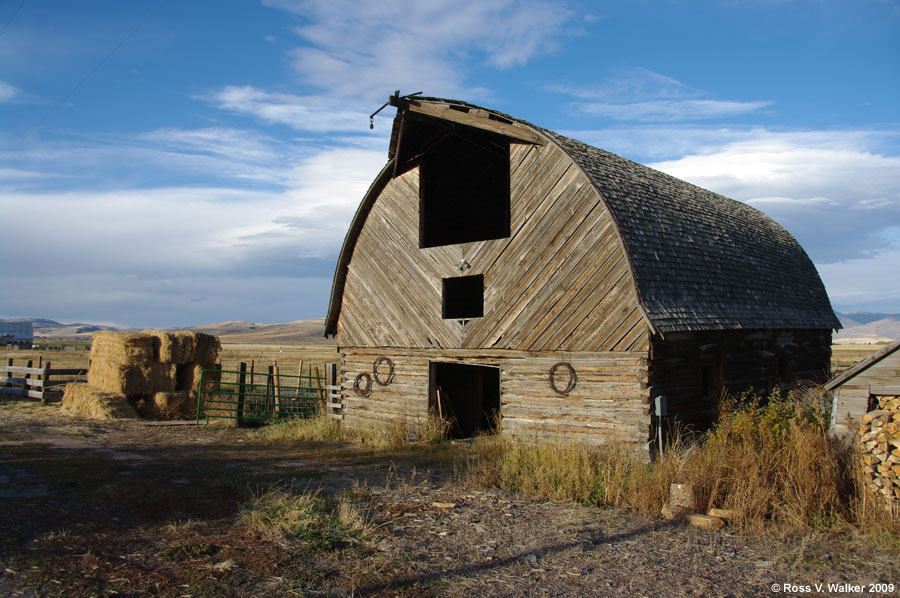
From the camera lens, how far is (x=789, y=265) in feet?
63.1

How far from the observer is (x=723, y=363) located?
47.6 feet

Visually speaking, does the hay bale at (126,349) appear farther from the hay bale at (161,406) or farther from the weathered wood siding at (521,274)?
the weathered wood siding at (521,274)

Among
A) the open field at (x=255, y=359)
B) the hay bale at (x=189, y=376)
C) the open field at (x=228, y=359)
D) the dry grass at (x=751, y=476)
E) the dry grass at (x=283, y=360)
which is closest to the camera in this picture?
the dry grass at (x=751, y=476)

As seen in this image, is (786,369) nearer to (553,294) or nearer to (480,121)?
(553,294)

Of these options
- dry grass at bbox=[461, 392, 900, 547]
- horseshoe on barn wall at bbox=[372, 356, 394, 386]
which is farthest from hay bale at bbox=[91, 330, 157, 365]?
dry grass at bbox=[461, 392, 900, 547]

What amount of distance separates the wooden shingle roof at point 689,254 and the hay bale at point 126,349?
574cm

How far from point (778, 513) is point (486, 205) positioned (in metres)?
13.5

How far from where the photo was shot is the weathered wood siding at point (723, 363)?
1275 cm

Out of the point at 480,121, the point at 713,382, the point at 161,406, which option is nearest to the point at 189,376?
the point at 161,406

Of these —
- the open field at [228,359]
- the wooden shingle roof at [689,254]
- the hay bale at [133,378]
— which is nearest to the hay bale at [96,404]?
the hay bale at [133,378]

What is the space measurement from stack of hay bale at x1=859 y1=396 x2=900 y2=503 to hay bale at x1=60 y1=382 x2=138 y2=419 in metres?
18.5

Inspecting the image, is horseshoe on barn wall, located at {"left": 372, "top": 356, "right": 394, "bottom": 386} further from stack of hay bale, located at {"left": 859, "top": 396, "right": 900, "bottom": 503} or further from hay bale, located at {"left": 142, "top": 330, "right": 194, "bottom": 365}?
stack of hay bale, located at {"left": 859, "top": 396, "right": 900, "bottom": 503}

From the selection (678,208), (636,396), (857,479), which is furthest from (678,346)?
(857,479)

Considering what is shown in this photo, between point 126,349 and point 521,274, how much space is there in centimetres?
1268
